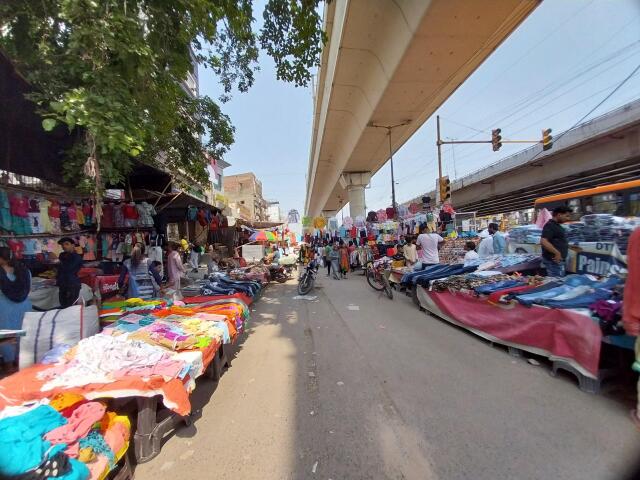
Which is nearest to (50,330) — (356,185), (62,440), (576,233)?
(62,440)

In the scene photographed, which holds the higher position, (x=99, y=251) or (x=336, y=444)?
(x=99, y=251)

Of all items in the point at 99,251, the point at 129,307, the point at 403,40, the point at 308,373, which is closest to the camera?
the point at 308,373

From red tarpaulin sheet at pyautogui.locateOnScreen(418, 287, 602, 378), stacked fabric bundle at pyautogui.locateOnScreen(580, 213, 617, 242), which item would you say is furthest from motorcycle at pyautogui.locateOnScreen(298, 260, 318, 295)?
stacked fabric bundle at pyautogui.locateOnScreen(580, 213, 617, 242)

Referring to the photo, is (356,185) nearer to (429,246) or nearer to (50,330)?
(429,246)

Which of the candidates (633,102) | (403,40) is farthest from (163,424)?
→ (633,102)

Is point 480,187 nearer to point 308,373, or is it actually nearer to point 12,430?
point 308,373

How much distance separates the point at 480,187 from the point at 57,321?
102ft

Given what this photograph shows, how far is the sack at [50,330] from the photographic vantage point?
3.38 metres

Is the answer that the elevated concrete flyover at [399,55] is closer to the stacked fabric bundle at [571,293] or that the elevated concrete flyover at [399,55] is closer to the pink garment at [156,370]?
the stacked fabric bundle at [571,293]

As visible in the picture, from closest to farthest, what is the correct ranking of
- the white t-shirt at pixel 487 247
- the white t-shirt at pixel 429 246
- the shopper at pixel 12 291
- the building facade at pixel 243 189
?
the shopper at pixel 12 291 < the white t-shirt at pixel 429 246 < the white t-shirt at pixel 487 247 < the building facade at pixel 243 189

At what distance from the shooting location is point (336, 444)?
2701mm

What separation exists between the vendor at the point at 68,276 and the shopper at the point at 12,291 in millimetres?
505

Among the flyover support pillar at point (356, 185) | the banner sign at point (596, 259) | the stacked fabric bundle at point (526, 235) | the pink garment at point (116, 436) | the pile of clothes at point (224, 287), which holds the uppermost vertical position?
the flyover support pillar at point (356, 185)

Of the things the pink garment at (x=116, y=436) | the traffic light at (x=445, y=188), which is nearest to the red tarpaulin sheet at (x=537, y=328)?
the pink garment at (x=116, y=436)
